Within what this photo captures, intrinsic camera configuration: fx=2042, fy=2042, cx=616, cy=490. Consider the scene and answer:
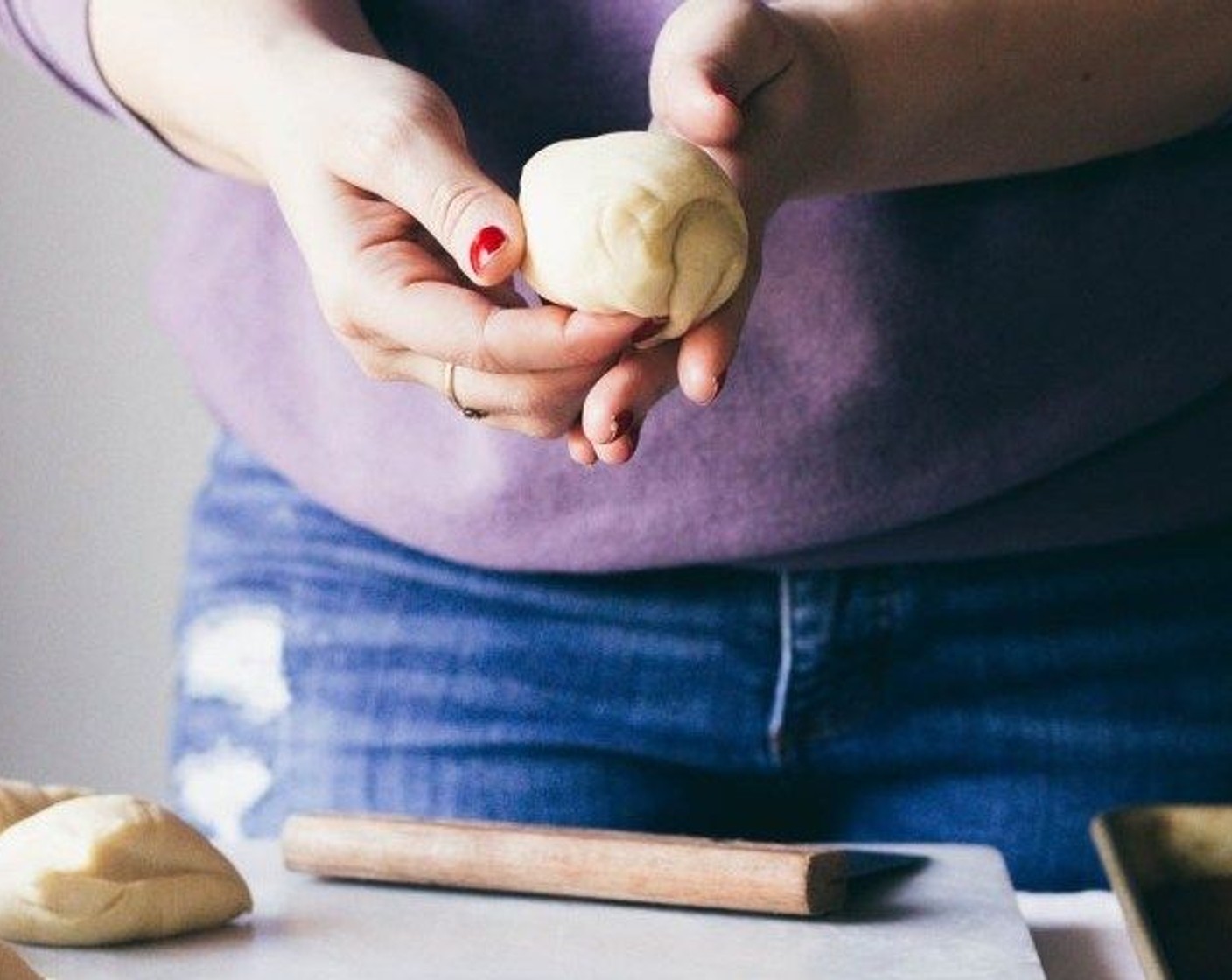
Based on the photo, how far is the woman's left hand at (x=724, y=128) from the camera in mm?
564

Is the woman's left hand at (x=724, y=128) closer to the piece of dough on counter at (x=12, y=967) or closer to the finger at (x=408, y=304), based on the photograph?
the finger at (x=408, y=304)

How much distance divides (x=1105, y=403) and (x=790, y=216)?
14 centimetres

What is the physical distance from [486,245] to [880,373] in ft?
0.79

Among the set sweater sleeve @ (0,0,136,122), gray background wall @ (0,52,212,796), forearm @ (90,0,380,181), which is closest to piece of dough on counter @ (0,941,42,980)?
forearm @ (90,0,380,181)

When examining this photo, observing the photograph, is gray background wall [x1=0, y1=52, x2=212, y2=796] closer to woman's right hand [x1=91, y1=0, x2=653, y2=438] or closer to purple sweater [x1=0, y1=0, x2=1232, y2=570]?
purple sweater [x1=0, y1=0, x2=1232, y2=570]

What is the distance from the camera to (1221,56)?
2.38ft

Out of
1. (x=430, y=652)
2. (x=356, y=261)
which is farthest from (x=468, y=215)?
(x=430, y=652)

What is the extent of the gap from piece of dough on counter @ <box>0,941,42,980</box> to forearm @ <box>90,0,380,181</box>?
28 centimetres

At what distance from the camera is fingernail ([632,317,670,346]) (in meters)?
0.58

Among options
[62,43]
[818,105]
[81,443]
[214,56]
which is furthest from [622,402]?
[81,443]

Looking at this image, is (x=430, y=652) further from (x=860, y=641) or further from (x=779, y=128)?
(x=779, y=128)

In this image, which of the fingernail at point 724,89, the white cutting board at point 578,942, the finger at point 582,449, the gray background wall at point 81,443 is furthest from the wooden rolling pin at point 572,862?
the gray background wall at point 81,443

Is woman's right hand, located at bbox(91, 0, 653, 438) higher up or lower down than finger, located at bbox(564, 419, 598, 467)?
higher up

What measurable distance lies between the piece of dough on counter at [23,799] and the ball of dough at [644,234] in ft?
0.75
